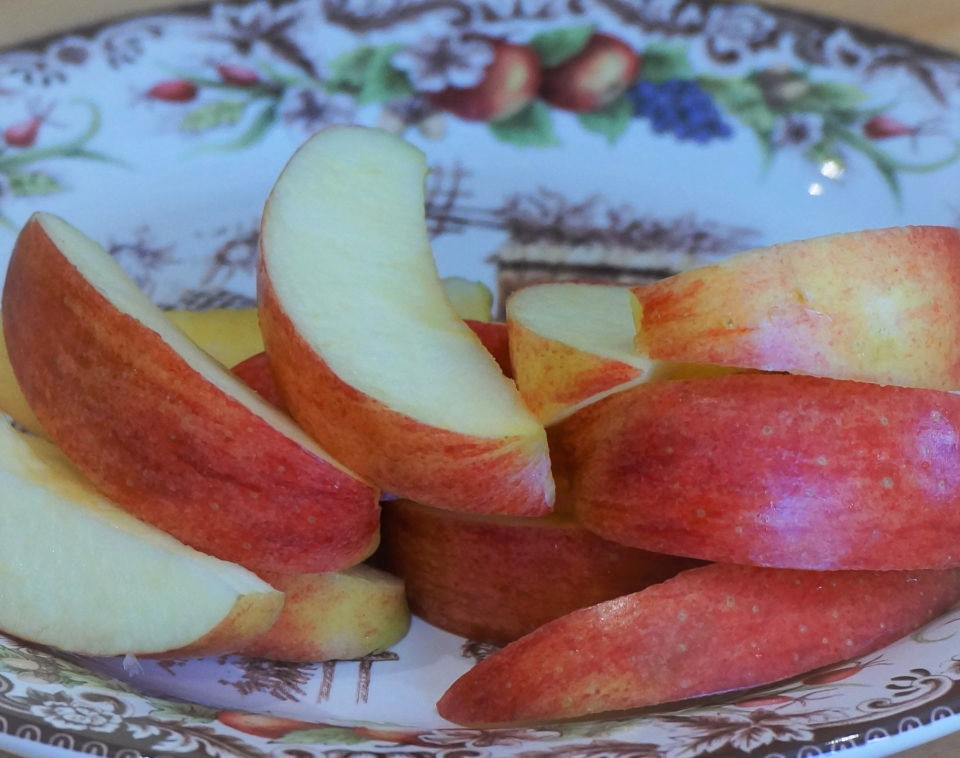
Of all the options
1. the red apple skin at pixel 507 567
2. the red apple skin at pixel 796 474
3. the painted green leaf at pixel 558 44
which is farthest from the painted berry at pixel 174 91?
the red apple skin at pixel 796 474

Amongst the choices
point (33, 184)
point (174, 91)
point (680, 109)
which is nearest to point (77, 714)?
point (33, 184)

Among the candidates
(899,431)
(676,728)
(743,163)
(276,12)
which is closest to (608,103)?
(743,163)

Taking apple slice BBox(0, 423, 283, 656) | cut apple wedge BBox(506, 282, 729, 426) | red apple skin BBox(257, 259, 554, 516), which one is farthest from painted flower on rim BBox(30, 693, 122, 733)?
cut apple wedge BBox(506, 282, 729, 426)

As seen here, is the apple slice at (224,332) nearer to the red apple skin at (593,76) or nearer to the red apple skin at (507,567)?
the red apple skin at (507,567)

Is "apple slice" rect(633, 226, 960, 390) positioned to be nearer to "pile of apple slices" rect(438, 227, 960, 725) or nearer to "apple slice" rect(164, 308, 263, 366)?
"pile of apple slices" rect(438, 227, 960, 725)

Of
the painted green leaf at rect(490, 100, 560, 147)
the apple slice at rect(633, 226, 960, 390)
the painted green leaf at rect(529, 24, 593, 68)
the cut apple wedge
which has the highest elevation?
the apple slice at rect(633, 226, 960, 390)

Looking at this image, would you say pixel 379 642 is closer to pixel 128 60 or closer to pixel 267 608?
pixel 267 608

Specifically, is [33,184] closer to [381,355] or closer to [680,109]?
[381,355]
